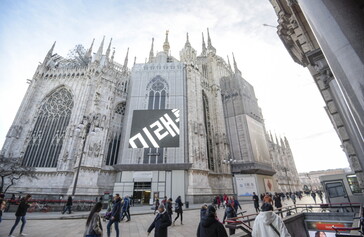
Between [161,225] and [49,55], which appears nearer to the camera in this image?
[161,225]

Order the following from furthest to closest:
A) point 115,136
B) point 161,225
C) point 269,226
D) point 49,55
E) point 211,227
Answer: point 49,55, point 115,136, point 161,225, point 269,226, point 211,227

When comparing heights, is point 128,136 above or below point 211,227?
above

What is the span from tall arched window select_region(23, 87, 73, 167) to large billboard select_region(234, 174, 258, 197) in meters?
27.6

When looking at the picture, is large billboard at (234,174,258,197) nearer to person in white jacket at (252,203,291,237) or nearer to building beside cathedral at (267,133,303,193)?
person in white jacket at (252,203,291,237)

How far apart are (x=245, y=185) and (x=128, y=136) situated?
20180mm

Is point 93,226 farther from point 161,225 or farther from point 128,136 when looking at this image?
point 128,136

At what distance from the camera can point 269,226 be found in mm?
3203

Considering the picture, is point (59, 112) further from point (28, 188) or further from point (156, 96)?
point (156, 96)

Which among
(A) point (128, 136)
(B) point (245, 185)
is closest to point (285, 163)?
(B) point (245, 185)

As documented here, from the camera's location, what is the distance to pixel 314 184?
323ft

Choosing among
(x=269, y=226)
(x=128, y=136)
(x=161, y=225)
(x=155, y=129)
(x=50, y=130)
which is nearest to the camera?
(x=269, y=226)

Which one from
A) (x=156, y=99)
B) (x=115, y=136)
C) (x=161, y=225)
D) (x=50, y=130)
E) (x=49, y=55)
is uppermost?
(x=49, y=55)

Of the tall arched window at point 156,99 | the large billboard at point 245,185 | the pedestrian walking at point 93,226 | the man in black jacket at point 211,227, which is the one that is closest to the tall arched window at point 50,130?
the tall arched window at point 156,99

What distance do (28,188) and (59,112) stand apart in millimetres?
11591
